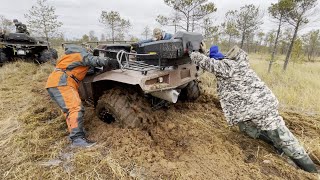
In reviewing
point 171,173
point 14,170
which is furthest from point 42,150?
point 171,173

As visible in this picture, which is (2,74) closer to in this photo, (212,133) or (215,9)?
(212,133)

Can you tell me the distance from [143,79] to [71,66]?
4.32 feet

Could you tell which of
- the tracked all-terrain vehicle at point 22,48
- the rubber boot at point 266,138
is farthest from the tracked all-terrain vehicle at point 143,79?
the tracked all-terrain vehicle at point 22,48

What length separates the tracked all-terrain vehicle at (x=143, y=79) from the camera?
323 cm

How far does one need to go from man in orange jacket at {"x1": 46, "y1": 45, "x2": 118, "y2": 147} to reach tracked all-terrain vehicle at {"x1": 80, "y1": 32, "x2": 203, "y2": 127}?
0.74 feet

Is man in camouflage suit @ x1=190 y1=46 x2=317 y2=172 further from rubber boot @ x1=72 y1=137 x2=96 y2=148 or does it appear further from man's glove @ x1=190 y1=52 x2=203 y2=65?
rubber boot @ x1=72 y1=137 x2=96 y2=148

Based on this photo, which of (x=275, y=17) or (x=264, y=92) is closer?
(x=264, y=92)

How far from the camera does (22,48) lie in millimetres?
9914

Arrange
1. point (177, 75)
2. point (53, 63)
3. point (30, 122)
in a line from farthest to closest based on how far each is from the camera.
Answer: point (53, 63), point (30, 122), point (177, 75)

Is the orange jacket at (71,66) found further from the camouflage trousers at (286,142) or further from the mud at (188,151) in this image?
the camouflage trousers at (286,142)

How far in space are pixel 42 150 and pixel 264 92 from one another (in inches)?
114

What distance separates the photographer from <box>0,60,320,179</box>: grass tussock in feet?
8.82

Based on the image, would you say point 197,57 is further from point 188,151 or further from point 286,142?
point 286,142

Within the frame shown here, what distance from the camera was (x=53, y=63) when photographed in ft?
32.6
